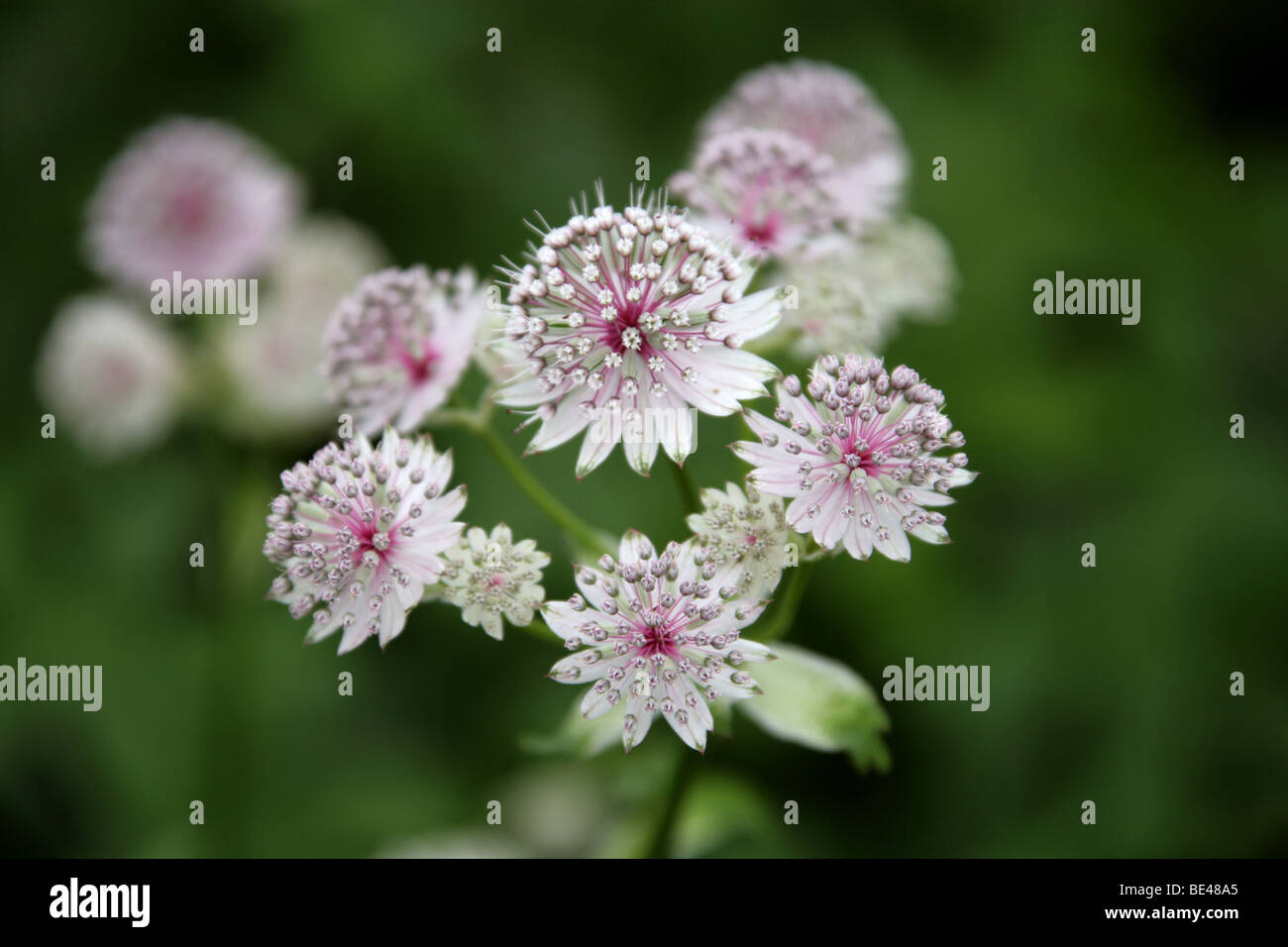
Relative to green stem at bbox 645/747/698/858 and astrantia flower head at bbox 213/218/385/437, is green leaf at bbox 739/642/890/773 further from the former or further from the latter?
astrantia flower head at bbox 213/218/385/437

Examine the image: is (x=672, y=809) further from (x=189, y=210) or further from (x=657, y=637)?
(x=189, y=210)

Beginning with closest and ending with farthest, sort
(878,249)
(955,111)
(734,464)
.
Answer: (878,249), (734,464), (955,111)

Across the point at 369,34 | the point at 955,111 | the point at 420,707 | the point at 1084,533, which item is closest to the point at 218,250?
the point at 369,34

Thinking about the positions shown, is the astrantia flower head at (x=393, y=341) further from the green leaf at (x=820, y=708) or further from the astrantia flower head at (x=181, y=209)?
the astrantia flower head at (x=181, y=209)

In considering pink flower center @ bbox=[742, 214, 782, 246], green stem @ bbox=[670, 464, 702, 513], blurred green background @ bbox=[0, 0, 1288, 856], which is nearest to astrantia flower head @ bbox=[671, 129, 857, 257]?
pink flower center @ bbox=[742, 214, 782, 246]

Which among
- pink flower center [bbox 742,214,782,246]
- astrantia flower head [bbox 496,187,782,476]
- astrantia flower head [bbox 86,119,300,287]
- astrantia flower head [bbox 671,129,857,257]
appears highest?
astrantia flower head [bbox 86,119,300,287]

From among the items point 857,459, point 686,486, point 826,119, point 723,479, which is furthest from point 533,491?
point 723,479

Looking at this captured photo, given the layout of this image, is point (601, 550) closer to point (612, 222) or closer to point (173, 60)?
point (612, 222)
